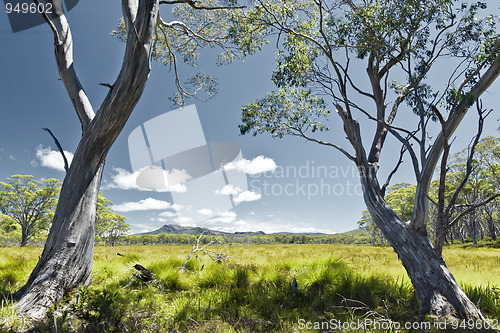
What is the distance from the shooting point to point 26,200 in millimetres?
27875

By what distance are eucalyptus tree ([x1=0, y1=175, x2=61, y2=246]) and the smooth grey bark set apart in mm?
30592

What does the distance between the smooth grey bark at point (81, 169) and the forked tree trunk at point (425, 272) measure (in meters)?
4.96

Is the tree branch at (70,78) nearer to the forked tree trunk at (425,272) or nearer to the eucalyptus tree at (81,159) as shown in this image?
the eucalyptus tree at (81,159)

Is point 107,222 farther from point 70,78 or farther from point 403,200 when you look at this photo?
point 403,200

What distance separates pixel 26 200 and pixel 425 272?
38.4 meters

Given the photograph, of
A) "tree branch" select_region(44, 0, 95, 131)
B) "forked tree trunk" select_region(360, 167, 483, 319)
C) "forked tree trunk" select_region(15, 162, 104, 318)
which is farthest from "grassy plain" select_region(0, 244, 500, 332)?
"tree branch" select_region(44, 0, 95, 131)

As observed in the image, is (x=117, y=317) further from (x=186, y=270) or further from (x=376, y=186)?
(x=376, y=186)

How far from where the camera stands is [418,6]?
16.0ft

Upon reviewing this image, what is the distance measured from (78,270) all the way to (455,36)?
28.0 feet

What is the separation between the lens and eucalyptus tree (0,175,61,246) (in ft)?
88.8

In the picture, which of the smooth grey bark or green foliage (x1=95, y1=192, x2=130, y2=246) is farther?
green foliage (x1=95, y1=192, x2=130, y2=246)

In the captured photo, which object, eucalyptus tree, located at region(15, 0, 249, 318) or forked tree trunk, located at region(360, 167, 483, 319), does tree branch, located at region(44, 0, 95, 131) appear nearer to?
eucalyptus tree, located at region(15, 0, 249, 318)

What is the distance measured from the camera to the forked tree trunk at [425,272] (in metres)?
3.31

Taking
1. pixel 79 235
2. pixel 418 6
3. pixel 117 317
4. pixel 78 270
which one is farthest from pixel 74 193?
pixel 418 6
